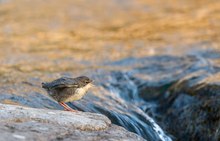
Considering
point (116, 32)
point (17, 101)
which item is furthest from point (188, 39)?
point (17, 101)

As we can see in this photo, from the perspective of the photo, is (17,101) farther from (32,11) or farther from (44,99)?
(32,11)

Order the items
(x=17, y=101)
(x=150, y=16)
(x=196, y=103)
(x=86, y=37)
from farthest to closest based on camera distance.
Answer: (x=150, y=16)
(x=86, y=37)
(x=196, y=103)
(x=17, y=101)

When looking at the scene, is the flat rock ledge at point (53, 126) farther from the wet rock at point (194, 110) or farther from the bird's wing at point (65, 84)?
the wet rock at point (194, 110)

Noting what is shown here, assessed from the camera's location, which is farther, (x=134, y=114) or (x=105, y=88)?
(x=105, y=88)

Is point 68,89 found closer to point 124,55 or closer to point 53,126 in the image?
point 53,126

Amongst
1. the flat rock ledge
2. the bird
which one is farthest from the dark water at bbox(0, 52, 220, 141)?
the flat rock ledge

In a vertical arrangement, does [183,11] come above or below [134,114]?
above

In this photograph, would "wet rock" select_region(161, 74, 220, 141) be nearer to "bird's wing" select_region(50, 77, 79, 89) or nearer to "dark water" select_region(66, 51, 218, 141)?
"dark water" select_region(66, 51, 218, 141)

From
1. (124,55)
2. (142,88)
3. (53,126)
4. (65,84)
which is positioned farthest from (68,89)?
(124,55)
